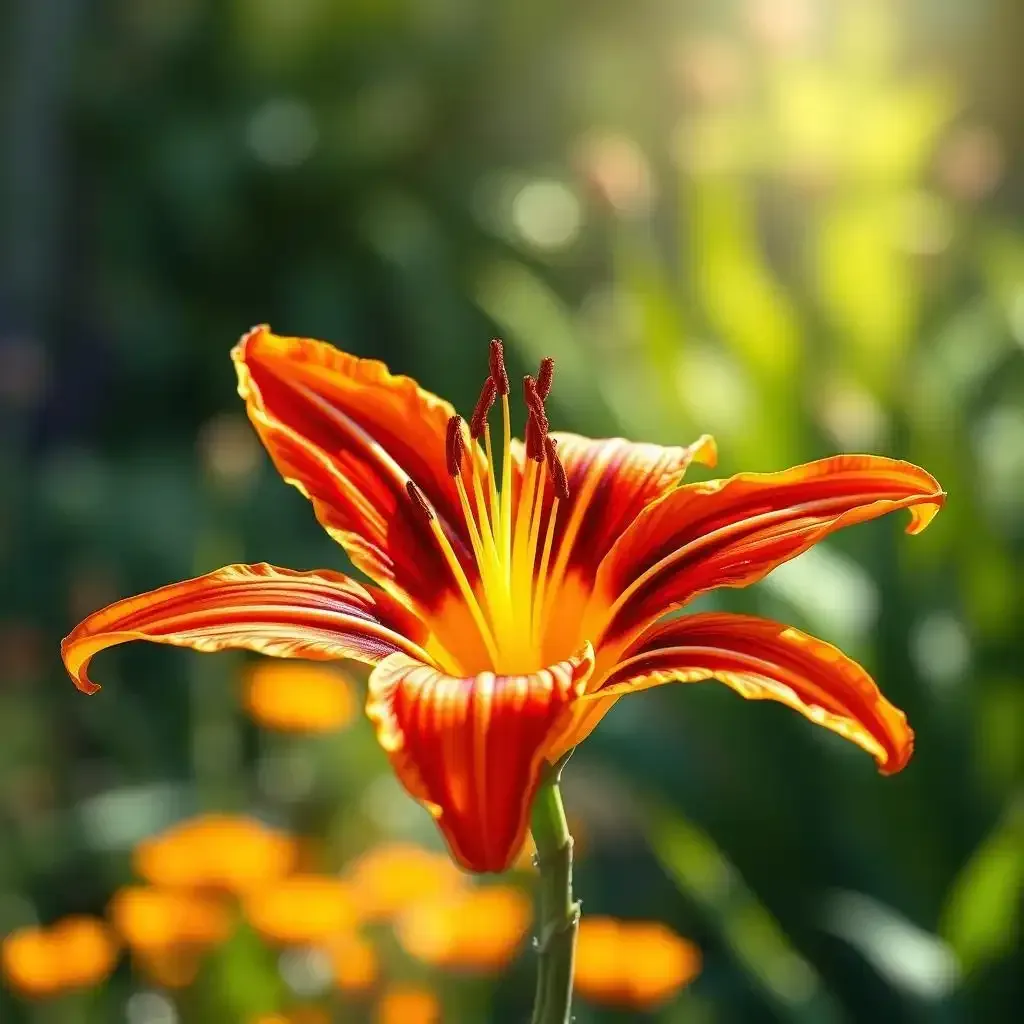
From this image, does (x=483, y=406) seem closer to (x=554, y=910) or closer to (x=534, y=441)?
(x=534, y=441)

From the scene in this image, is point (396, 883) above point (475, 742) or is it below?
below

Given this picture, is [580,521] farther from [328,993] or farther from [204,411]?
[204,411]

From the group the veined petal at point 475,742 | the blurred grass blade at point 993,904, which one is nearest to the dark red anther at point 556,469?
the veined petal at point 475,742

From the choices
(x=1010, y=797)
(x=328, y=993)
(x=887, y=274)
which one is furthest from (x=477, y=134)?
(x=328, y=993)

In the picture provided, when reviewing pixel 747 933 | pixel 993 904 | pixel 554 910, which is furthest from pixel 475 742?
pixel 747 933

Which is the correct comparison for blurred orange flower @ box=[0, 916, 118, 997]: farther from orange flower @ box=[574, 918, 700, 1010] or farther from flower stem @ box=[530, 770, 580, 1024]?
flower stem @ box=[530, 770, 580, 1024]

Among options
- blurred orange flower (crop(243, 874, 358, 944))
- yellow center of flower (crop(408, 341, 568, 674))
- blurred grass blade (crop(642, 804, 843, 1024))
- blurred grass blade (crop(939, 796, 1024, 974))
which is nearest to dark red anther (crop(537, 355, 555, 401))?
yellow center of flower (crop(408, 341, 568, 674))

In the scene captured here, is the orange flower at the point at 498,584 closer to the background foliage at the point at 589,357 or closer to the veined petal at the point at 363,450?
the veined petal at the point at 363,450
